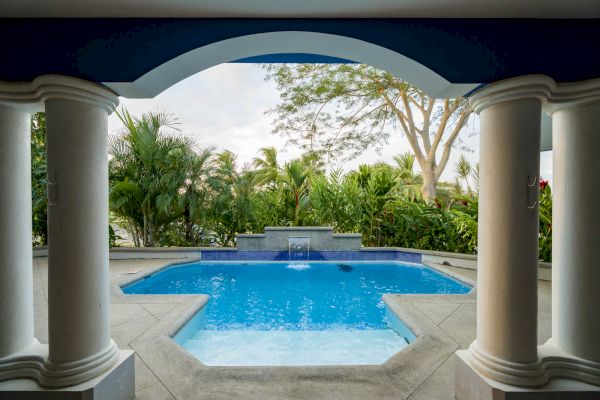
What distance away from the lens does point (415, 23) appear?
2201mm

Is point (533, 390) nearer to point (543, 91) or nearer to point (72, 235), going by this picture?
point (543, 91)

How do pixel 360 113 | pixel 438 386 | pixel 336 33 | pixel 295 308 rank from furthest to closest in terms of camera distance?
pixel 360 113, pixel 295 308, pixel 438 386, pixel 336 33

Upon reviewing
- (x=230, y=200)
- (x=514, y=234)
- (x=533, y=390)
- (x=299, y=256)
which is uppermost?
(x=230, y=200)

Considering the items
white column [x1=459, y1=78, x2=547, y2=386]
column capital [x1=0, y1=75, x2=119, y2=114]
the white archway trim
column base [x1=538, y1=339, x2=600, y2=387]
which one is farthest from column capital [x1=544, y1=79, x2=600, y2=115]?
column capital [x1=0, y1=75, x2=119, y2=114]

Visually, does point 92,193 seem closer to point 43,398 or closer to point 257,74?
point 43,398

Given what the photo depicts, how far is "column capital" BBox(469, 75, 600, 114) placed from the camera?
2.09m

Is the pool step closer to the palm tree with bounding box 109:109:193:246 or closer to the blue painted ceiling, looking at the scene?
the blue painted ceiling

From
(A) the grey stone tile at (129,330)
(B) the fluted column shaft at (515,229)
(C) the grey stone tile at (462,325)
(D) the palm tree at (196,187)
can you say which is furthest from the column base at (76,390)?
(D) the palm tree at (196,187)

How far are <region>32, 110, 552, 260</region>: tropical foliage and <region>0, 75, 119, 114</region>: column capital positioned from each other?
5.59m

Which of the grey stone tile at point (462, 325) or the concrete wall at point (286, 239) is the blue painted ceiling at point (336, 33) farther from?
the concrete wall at point (286, 239)

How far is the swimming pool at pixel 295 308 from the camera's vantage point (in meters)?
3.56

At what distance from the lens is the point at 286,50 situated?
2609 millimetres

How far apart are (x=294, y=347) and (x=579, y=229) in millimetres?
2996

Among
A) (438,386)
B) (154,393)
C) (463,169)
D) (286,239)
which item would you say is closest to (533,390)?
(438,386)
